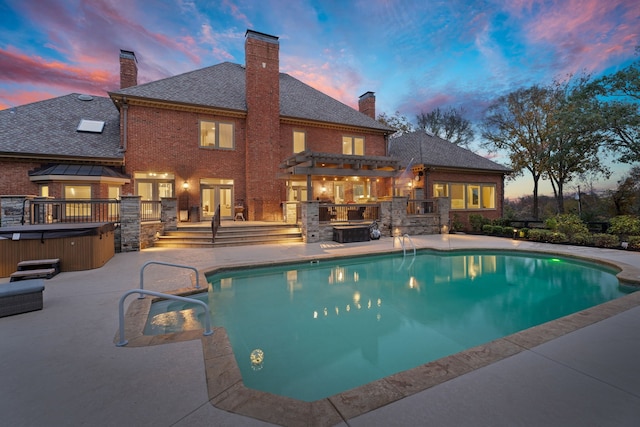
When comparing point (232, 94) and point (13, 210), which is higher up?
point (232, 94)

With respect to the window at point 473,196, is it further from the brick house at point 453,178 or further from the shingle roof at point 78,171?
the shingle roof at point 78,171

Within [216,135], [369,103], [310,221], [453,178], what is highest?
[369,103]

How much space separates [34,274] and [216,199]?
9.65 meters

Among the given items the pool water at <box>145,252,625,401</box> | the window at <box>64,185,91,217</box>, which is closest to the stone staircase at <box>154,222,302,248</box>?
the pool water at <box>145,252,625,401</box>

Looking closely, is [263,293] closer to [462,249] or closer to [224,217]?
[462,249]

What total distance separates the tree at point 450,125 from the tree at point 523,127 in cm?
683

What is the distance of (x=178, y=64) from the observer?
21359 mm

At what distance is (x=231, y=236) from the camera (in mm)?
11844

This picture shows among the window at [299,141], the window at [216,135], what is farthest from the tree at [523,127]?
the window at [216,135]

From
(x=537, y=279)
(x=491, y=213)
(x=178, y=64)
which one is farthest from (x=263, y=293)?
(x=178, y=64)

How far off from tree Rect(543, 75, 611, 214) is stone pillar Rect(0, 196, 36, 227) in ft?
79.8

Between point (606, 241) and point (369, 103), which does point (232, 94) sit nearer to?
point (369, 103)

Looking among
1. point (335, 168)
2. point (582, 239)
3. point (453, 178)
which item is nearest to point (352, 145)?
point (335, 168)

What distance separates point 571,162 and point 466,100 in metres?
12.5
